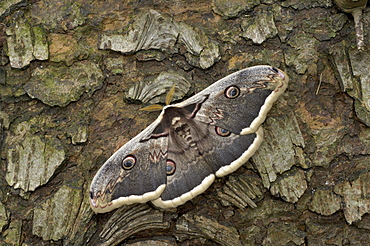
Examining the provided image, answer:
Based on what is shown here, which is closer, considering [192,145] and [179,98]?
[192,145]

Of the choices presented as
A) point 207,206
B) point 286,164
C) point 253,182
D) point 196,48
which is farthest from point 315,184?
point 196,48

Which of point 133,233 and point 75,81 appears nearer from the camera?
point 133,233

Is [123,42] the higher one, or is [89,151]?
[123,42]

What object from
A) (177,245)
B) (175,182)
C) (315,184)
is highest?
(175,182)

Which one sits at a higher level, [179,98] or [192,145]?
[179,98]

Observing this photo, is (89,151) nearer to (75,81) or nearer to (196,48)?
(75,81)

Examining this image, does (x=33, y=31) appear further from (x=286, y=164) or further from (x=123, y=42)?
(x=286, y=164)
